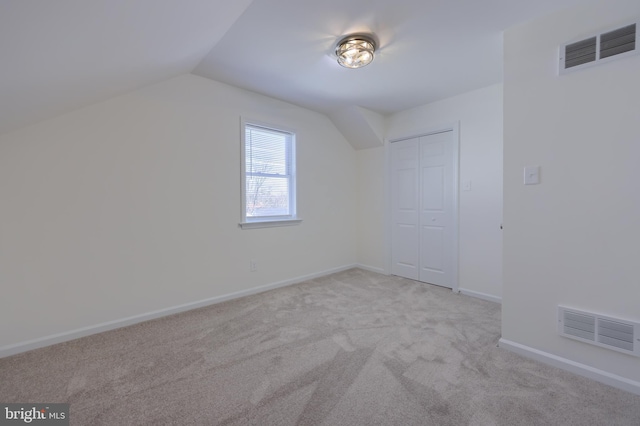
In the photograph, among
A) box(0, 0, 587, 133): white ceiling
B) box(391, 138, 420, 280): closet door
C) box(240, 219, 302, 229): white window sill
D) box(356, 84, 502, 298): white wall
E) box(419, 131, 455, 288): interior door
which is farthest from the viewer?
box(391, 138, 420, 280): closet door

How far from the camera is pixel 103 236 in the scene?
2301mm

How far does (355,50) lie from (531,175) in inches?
64.2

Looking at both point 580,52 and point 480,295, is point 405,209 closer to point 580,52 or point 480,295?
point 480,295

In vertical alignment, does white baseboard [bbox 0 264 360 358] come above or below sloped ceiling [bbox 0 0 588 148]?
below

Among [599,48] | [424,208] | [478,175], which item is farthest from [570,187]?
[424,208]

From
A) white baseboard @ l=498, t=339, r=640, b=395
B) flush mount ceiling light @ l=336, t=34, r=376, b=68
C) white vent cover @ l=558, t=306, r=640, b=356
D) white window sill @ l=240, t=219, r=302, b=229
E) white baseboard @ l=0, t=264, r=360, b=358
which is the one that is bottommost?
white baseboard @ l=498, t=339, r=640, b=395

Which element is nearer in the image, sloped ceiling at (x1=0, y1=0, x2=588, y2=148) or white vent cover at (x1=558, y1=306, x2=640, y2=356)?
sloped ceiling at (x1=0, y1=0, x2=588, y2=148)

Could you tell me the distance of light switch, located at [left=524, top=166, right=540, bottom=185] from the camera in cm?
187

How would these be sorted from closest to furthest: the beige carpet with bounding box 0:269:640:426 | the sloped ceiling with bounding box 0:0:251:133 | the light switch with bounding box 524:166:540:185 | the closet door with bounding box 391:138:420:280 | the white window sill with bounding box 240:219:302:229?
the sloped ceiling with bounding box 0:0:251:133
the beige carpet with bounding box 0:269:640:426
the light switch with bounding box 524:166:540:185
the white window sill with bounding box 240:219:302:229
the closet door with bounding box 391:138:420:280

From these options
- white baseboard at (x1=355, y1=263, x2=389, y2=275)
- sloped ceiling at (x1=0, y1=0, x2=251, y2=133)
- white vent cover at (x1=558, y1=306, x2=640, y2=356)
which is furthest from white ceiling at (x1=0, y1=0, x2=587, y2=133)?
white baseboard at (x1=355, y1=263, x2=389, y2=275)

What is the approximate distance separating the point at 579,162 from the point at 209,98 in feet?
10.5

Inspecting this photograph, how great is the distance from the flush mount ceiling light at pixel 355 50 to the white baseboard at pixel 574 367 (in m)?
2.50

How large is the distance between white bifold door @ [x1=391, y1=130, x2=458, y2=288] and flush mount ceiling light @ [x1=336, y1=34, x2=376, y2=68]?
1.74m

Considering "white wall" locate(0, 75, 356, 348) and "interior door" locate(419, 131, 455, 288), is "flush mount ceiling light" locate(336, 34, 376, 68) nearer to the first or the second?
"white wall" locate(0, 75, 356, 348)
